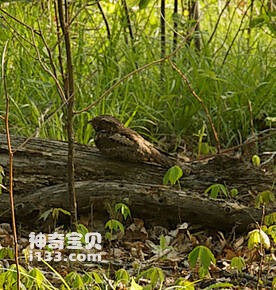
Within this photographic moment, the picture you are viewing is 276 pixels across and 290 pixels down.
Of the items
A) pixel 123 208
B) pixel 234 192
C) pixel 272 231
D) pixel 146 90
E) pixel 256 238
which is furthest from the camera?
pixel 146 90

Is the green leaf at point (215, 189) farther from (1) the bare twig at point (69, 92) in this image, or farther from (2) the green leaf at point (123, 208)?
(1) the bare twig at point (69, 92)

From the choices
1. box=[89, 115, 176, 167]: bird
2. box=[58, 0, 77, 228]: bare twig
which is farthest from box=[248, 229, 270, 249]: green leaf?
box=[89, 115, 176, 167]: bird

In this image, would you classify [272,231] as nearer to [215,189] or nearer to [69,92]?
[215,189]

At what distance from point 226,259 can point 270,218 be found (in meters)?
0.37

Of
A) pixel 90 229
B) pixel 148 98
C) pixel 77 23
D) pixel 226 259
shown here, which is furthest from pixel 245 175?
pixel 77 23

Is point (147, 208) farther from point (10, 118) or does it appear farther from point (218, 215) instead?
point (10, 118)

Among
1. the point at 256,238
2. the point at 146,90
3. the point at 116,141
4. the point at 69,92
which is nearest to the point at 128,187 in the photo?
the point at 116,141

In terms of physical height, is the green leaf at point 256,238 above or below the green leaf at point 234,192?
above

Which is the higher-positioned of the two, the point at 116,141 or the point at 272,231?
A: the point at 116,141

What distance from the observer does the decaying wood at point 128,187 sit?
3.24 metres

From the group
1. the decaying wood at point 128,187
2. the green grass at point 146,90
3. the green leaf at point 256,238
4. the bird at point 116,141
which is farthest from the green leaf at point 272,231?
the green grass at point 146,90

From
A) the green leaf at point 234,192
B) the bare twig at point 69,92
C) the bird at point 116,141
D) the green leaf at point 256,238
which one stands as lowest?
the green leaf at point 234,192

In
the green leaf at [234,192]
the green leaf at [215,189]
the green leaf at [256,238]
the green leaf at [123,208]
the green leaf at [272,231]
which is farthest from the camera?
the green leaf at [234,192]

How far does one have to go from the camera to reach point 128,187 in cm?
329
